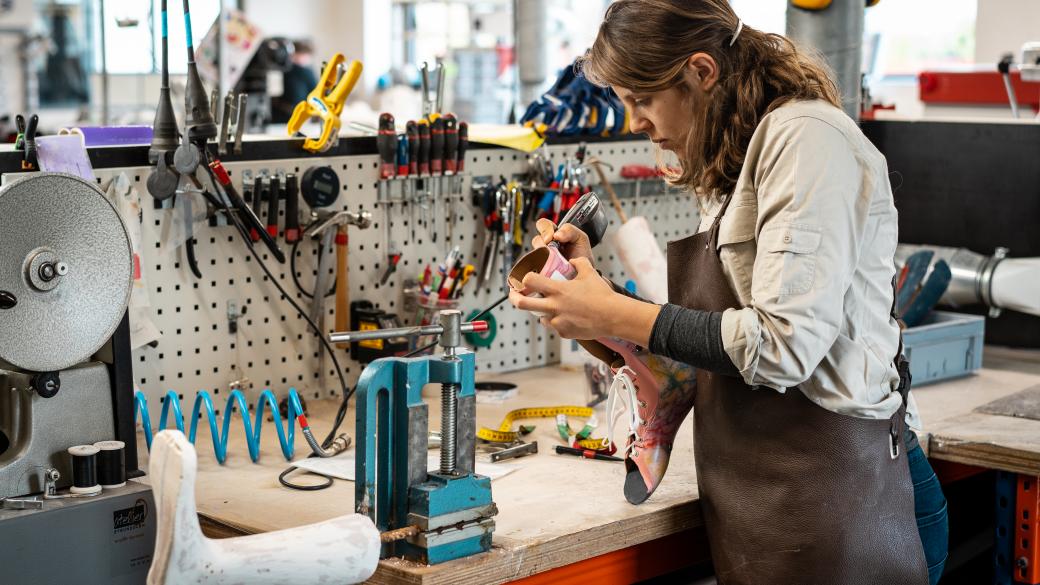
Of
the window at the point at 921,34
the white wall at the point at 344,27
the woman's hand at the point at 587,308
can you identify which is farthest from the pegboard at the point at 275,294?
the white wall at the point at 344,27

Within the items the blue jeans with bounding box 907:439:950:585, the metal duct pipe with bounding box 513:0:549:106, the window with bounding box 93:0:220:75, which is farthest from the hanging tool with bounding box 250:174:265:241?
the metal duct pipe with bounding box 513:0:549:106

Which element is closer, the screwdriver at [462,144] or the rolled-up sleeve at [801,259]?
the rolled-up sleeve at [801,259]

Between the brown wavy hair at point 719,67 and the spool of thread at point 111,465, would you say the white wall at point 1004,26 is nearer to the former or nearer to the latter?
the brown wavy hair at point 719,67

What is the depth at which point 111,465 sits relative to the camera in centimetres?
151

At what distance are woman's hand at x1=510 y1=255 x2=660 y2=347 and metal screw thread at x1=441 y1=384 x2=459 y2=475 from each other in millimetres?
132

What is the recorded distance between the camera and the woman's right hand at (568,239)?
5.41ft

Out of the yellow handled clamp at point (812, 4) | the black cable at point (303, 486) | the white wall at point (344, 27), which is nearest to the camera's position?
the black cable at point (303, 486)

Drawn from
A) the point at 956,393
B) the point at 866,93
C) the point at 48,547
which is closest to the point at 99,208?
the point at 48,547

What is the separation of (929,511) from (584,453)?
1.67 ft

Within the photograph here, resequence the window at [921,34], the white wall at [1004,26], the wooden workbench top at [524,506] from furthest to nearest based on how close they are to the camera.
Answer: the window at [921,34] < the white wall at [1004,26] < the wooden workbench top at [524,506]

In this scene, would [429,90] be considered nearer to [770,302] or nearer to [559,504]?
[559,504]

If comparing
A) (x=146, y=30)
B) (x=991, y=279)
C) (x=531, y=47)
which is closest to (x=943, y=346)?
(x=991, y=279)

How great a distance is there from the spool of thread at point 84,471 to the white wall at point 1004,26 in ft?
17.3

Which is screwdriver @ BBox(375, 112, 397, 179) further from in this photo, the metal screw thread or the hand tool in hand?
the metal screw thread
